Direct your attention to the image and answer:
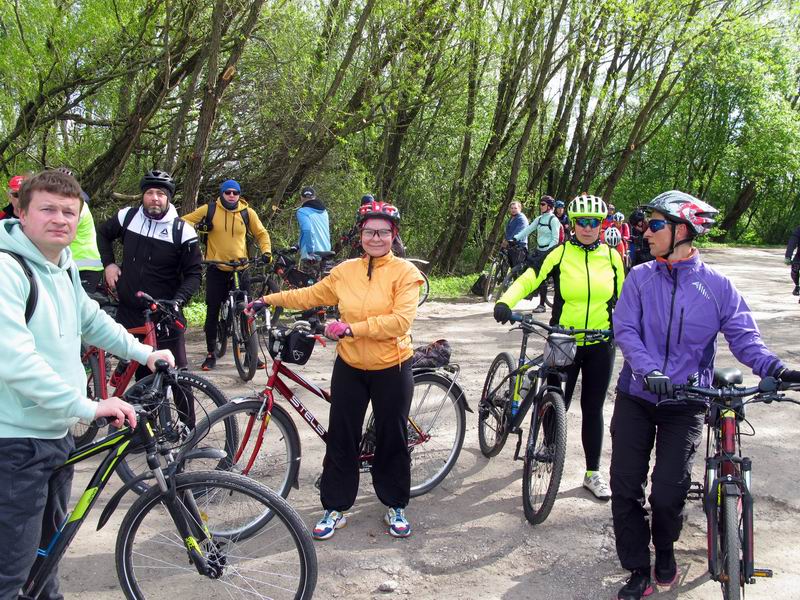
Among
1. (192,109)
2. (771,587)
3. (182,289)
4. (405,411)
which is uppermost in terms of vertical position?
(192,109)

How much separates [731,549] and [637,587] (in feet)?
2.14

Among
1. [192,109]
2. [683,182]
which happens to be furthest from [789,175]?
[192,109]

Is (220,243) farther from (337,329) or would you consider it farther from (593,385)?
(593,385)

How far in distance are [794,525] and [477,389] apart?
3216 mm

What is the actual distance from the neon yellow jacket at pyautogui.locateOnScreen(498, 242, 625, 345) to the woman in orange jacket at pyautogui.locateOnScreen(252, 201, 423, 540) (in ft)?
3.07

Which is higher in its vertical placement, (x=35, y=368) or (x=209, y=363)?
(x=35, y=368)

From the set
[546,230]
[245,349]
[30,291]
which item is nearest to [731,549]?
[30,291]

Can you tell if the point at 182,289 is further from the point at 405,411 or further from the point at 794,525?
the point at 794,525

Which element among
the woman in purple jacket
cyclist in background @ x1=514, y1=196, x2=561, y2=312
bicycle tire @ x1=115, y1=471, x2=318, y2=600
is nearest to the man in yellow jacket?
bicycle tire @ x1=115, y1=471, x2=318, y2=600

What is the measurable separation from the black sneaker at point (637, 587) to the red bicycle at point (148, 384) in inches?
96.6

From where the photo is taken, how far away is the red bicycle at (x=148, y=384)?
13.3ft

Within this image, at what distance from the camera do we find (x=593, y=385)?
14.6 ft

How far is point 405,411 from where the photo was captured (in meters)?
3.88

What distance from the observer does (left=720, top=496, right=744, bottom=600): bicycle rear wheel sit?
282 centimetres
